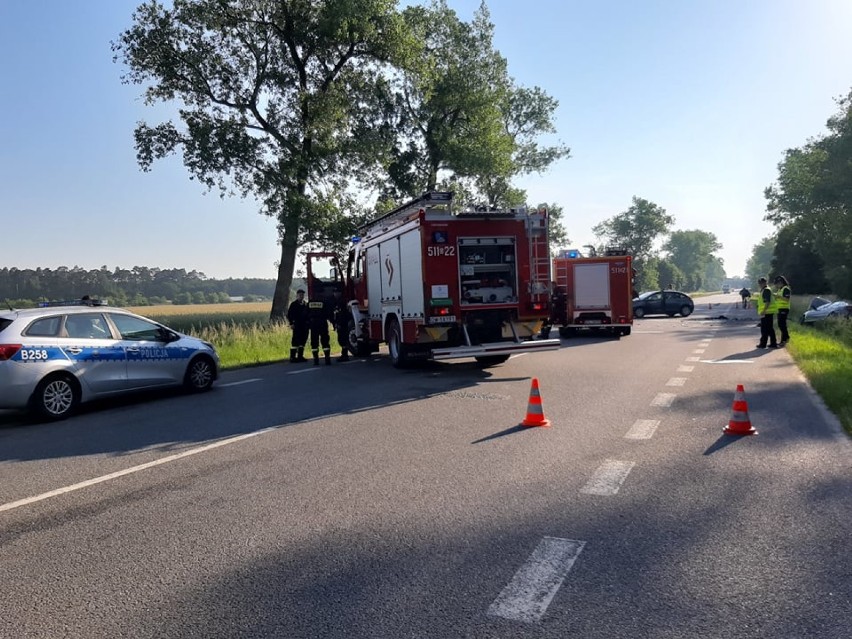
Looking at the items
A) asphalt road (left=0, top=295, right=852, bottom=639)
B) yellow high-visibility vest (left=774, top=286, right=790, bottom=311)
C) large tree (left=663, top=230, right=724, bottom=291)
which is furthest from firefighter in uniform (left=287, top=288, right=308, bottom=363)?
large tree (left=663, top=230, right=724, bottom=291)

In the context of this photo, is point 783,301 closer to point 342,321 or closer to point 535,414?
point 342,321

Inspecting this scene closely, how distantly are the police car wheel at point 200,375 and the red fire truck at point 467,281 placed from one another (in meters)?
3.69

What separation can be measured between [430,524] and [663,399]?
19.8ft

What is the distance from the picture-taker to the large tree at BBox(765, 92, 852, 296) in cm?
3981

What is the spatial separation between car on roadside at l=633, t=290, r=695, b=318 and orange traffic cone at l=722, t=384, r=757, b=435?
30.6m

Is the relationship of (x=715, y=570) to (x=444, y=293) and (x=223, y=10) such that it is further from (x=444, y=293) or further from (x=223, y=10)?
(x=223, y=10)

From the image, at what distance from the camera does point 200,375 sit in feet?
37.7

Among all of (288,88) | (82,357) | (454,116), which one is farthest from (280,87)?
(82,357)

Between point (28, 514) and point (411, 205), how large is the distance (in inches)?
397

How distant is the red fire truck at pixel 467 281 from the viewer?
12609mm

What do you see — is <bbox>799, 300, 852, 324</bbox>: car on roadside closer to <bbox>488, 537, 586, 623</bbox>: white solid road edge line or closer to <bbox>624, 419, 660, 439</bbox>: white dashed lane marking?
<bbox>624, 419, 660, 439</bbox>: white dashed lane marking

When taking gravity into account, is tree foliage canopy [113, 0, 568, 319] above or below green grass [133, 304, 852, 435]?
above

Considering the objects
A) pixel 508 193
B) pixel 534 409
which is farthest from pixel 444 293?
pixel 508 193

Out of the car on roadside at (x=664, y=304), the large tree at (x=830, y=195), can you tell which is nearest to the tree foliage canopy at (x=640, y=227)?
the large tree at (x=830, y=195)
